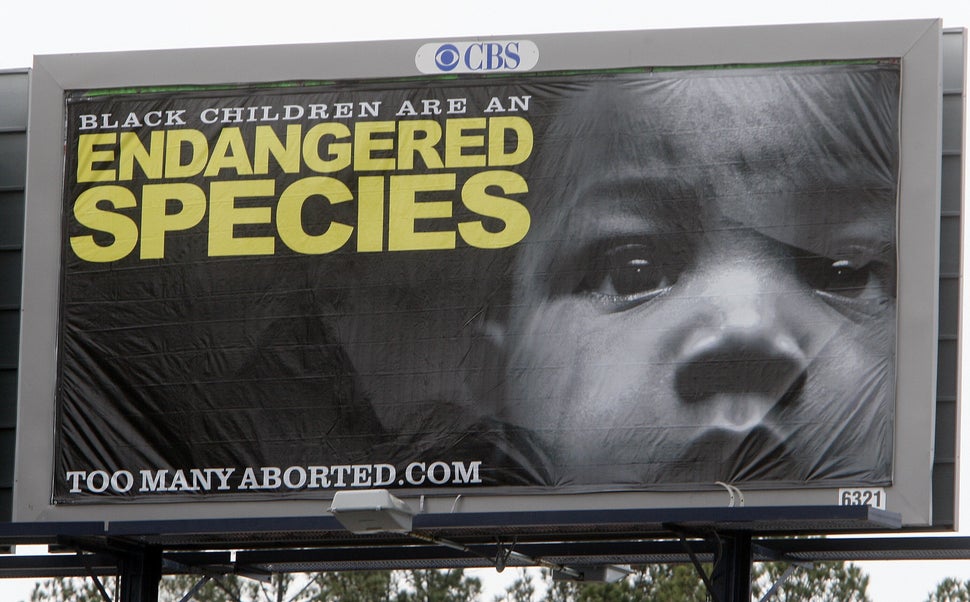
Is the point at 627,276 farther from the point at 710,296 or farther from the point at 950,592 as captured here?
the point at 950,592

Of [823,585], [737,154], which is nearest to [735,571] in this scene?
[737,154]

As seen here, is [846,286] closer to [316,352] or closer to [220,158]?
[316,352]

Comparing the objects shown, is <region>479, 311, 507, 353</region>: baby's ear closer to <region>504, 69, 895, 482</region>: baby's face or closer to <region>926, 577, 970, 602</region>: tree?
<region>504, 69, 895, 482</region>: baby's face

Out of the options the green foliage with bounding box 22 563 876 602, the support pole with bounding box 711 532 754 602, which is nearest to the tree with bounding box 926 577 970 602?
the green foliage with bounding box 22 563 876 602

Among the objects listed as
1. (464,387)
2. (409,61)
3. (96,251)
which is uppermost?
(409,61)

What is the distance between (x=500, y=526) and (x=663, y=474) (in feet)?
3.54

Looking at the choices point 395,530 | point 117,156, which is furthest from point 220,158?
point 395,530

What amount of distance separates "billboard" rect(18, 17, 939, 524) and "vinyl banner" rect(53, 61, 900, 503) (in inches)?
0.7

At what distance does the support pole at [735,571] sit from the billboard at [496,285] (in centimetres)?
55

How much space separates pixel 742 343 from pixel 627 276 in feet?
2.72

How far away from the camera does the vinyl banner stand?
37.5ft

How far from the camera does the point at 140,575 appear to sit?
12.8 m

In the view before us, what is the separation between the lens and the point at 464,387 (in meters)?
11.8

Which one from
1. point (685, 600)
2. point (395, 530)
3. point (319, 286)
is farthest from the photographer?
point (685, 600)
